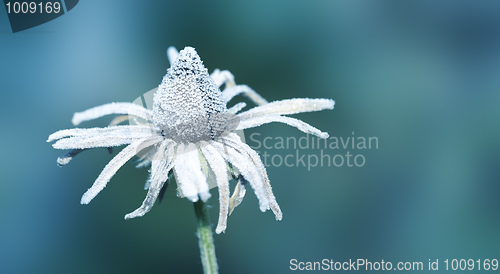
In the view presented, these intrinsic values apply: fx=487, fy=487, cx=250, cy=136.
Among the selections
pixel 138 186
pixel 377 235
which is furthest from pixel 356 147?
pixel 138 186

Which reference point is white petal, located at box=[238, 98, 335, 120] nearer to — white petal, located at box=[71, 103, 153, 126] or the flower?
the flower

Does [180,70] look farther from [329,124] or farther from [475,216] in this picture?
[475,216]

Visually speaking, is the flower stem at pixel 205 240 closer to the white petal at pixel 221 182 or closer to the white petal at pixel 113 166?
the white petal at pixel 221 182

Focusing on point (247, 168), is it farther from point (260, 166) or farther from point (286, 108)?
point (286, 108)

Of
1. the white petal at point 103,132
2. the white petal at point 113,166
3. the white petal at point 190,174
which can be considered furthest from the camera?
the white petal at point 103,132

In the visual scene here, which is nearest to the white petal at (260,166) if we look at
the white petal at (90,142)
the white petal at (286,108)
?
the white petal at (286,108)

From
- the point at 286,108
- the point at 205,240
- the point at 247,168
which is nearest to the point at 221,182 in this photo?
the point at 247,168
